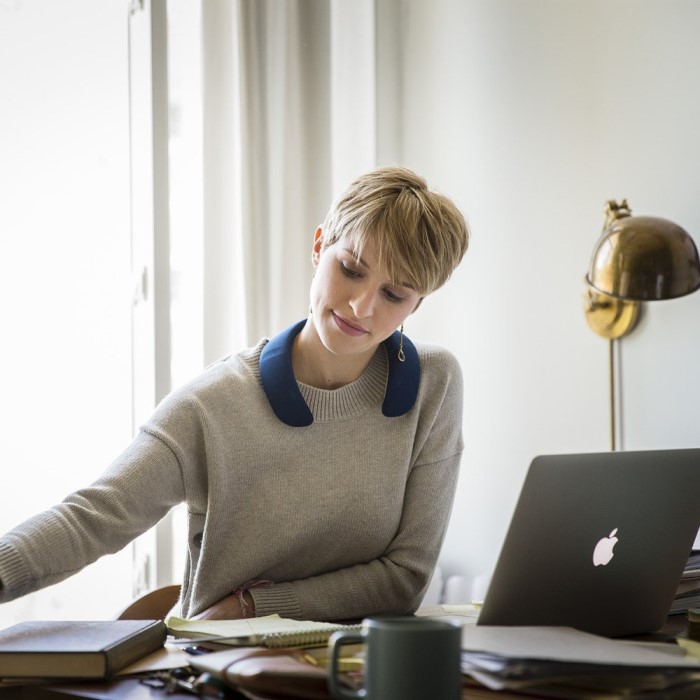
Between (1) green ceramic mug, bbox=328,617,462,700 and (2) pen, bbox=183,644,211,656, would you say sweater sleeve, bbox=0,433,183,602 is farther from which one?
(1) green ceramic mug, bbox=328,617,462,700

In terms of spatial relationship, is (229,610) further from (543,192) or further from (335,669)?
(543,192)

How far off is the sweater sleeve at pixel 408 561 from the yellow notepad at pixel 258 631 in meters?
0.27

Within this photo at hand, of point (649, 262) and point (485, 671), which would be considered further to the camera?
point (649, 262)

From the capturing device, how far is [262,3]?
2.82 m

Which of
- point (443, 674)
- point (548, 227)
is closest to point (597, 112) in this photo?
point (548, 227)

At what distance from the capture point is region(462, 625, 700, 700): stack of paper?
→ 32.6 inches

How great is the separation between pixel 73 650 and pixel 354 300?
76cm

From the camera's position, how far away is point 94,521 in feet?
4.30

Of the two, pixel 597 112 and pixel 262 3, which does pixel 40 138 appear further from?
pixel 597 112

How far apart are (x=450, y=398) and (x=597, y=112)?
1017mm

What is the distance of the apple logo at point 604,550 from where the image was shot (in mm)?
1093

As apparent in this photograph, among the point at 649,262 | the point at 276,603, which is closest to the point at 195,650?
the point at 276,603

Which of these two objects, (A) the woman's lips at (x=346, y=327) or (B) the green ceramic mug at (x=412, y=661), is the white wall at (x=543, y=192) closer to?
(A) the woman's lips at (x=346, y=327)

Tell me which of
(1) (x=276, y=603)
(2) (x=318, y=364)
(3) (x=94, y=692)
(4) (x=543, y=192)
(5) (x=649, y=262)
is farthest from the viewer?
(4) (x=543, y=192)
